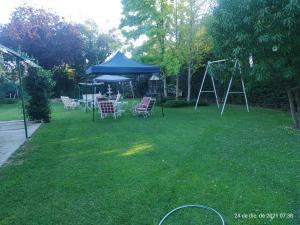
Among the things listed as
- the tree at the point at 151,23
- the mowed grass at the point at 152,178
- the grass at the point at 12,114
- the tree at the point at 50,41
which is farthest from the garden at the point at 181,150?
the tree at the point at 50,41

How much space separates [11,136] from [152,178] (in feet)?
19.7

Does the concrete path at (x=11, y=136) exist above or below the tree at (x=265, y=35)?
below

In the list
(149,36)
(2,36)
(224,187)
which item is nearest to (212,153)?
(224,187)

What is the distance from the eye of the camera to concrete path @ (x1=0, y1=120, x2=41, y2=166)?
285 inches

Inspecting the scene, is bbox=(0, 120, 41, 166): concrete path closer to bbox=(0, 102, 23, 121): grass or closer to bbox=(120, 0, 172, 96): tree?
bbox=(0, 102, 23, 121): grass

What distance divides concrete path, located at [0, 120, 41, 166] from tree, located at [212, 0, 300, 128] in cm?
585

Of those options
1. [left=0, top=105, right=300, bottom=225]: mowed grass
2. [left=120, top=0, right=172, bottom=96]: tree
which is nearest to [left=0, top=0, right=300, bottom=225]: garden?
[left=0, top=105, right=300, bottom=225]: mowed grass

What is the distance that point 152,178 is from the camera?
4.93 meters

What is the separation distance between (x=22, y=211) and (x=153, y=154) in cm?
306

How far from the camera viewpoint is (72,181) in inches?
196

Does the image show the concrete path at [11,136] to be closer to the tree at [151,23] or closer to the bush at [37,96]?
the bush at [37,96]

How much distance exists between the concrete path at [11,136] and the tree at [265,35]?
5.85 metres

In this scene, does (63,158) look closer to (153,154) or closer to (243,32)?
(153,154)

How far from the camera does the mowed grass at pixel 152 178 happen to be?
12.2ft
